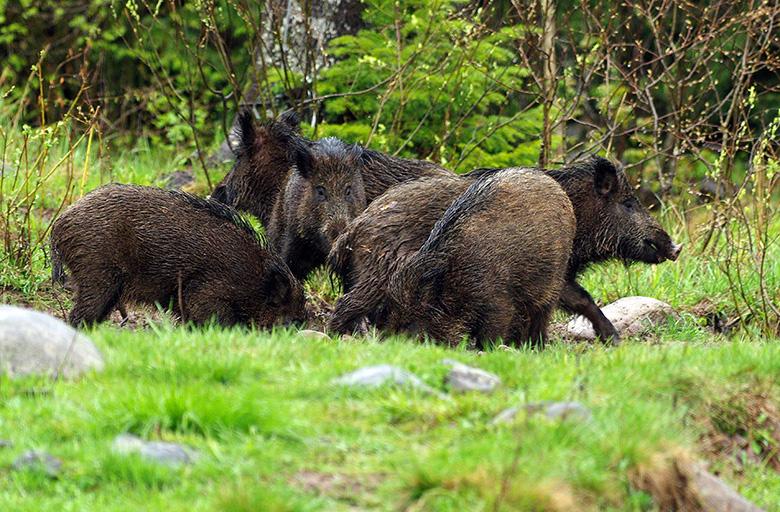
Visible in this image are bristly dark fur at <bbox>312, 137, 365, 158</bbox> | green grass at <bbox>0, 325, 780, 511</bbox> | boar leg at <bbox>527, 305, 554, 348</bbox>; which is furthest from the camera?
bristly dark fur at <bbox>312, 137, 365, 158</bbox>

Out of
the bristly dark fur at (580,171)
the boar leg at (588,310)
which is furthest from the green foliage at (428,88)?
the boar leg at (588,310)

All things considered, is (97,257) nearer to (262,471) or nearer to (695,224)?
(262,471)

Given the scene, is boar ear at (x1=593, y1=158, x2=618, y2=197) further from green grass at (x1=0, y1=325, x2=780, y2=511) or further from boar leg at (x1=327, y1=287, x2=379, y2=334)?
green grass at (x1=0, y1=325, x2=780, y2=511)

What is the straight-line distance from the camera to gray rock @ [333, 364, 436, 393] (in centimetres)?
509

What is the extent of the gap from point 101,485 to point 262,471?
0.56m

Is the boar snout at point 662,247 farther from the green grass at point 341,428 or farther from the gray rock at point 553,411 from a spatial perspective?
the gray rock at point 553,411

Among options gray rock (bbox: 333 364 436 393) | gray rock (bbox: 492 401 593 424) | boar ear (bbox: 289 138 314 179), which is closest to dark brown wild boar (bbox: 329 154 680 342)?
boar ear (bbox: 289 138 314 179)

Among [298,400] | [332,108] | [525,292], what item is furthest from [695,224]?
[298,400]

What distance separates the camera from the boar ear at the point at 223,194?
9.76 m

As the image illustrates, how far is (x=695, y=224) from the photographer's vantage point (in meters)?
11.9

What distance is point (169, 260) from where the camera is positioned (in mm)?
7695

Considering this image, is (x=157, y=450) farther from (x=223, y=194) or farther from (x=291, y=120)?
(x=291, y=120)

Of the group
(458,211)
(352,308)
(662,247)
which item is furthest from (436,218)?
(662,247)

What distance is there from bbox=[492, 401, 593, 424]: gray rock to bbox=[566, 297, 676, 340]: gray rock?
172 inches
